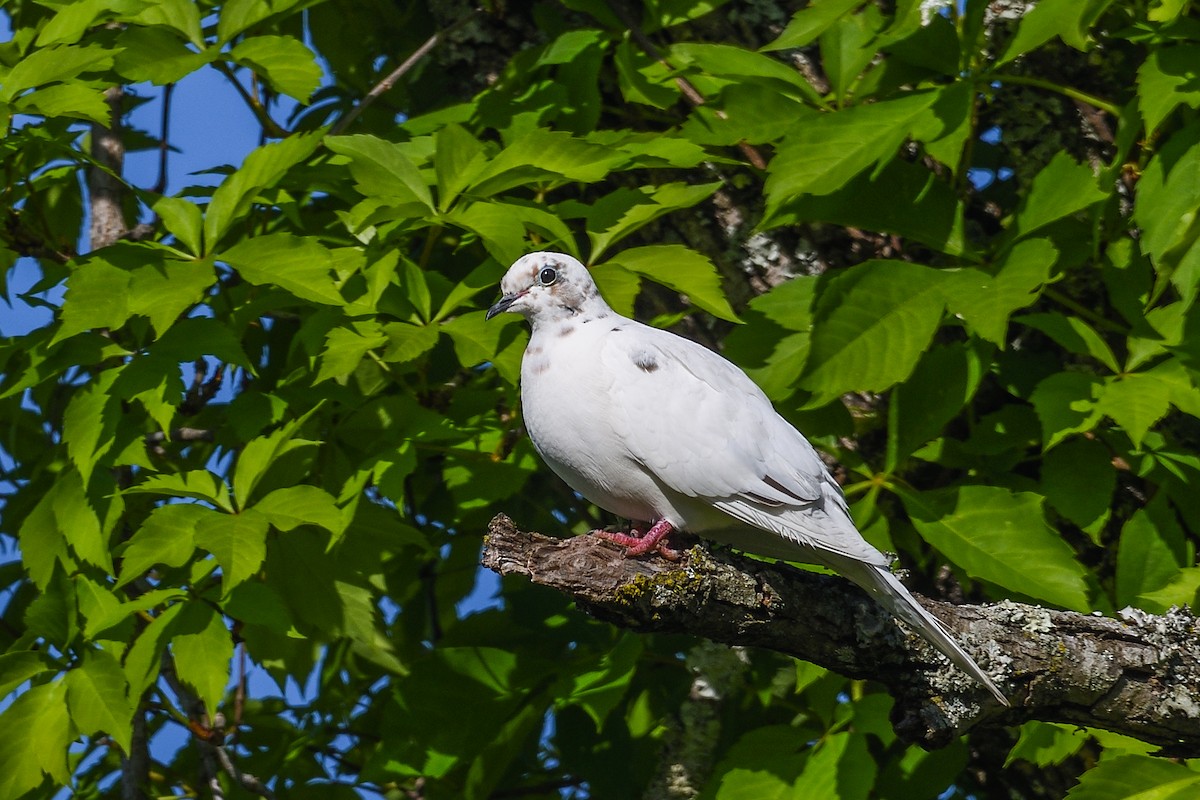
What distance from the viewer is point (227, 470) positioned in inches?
146

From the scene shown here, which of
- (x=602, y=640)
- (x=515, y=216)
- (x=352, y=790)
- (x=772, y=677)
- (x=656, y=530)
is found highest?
(x=515, y=216)

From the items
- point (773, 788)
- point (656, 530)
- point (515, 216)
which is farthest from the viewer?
point (773, 788)

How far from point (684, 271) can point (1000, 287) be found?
0.75m

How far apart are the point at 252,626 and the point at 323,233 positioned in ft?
3.77

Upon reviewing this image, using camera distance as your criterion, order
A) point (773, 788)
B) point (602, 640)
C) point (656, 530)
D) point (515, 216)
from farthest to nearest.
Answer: point (602, 640) → point (773, 788) → point (515, 216) → point (656, 530)

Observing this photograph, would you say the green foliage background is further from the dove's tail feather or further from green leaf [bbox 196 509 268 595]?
the dove's tail feather

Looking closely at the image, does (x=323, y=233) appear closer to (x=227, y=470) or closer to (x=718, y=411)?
(x=227, y=470)

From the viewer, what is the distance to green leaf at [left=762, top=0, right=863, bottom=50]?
9.95 ft

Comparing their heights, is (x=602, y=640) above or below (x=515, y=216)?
below

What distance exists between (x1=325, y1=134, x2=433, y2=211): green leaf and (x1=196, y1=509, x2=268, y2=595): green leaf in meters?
0.82

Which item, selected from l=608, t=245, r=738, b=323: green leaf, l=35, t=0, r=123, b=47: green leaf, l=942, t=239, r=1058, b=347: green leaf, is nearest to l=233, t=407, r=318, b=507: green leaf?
l=608, t=245, r=738, b=323: green leaf

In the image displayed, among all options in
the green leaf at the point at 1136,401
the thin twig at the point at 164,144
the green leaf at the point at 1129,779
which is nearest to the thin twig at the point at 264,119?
the thin twig at the point at 164,144

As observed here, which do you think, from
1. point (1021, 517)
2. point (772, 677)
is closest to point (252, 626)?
point (772, 677)

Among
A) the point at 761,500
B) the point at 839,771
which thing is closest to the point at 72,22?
the point at 761,500
